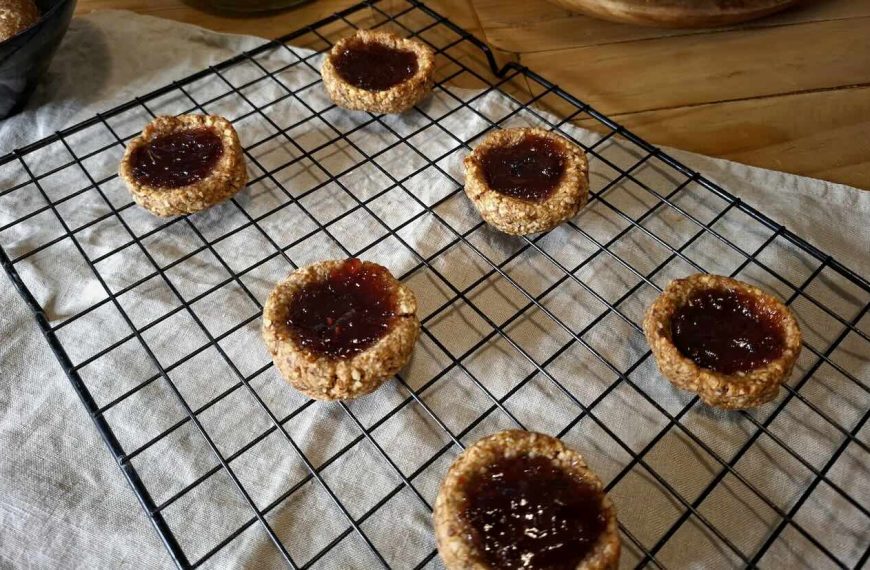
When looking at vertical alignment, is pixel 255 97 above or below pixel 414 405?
above

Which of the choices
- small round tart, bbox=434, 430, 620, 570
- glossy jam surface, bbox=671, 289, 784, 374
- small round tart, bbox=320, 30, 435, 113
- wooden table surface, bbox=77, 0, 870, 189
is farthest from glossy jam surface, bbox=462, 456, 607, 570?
wooden table surface, bbox=77, 0, 870, 189

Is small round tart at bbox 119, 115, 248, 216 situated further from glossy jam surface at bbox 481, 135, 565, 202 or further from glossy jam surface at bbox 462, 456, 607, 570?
glossy jam surface at bbox 462, 456, 607, 570

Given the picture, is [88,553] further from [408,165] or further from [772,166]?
[772,166]

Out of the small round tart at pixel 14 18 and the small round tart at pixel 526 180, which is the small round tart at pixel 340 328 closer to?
the small round tart at pixel 526 180

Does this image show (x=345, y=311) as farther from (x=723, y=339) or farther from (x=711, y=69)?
(x=711, y=69)

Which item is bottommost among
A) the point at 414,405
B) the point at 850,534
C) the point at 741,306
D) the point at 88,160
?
the point at 850,534

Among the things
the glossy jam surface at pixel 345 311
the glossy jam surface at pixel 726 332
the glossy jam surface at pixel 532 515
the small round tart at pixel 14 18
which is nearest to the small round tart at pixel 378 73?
the glossy jam surface at pixel 345 311

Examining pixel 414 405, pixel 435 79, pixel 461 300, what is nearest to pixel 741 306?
pixel 461 300

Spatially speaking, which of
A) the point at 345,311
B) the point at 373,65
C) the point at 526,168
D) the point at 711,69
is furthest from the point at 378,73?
the point at 711,69
